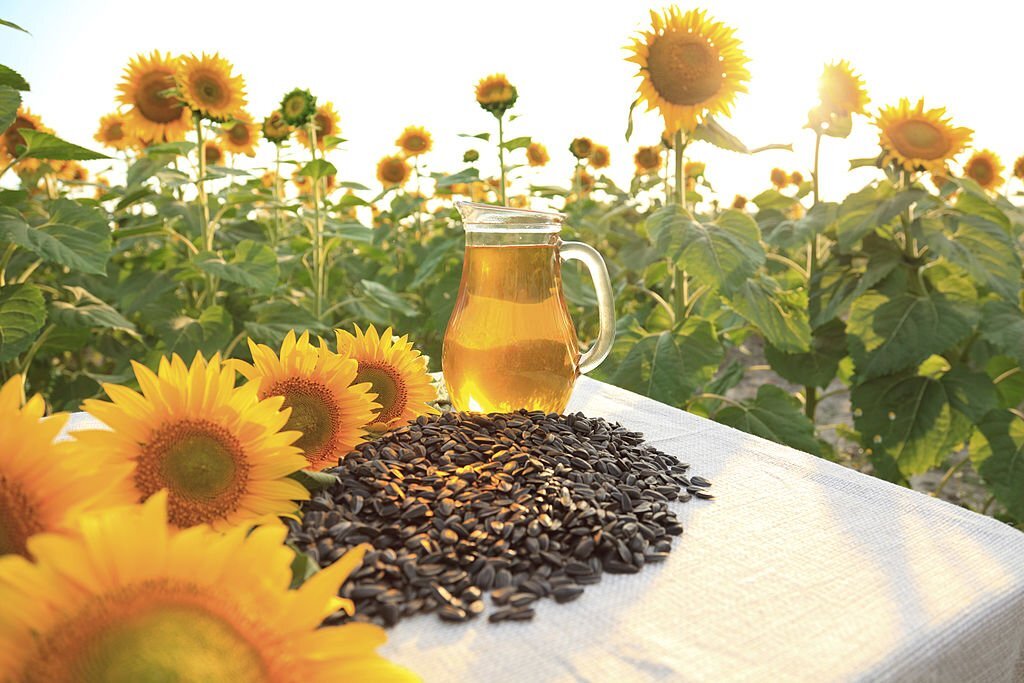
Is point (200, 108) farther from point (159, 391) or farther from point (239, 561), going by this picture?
point (239, 561)

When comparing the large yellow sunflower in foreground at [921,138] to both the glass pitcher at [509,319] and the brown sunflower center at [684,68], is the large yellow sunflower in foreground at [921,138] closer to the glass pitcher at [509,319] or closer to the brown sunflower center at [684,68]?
the brown sunflower center at [684,68]

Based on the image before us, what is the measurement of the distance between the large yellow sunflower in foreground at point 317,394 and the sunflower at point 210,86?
1701 millimetres

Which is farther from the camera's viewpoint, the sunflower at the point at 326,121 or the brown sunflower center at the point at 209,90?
the sunflower at the point at 326,121

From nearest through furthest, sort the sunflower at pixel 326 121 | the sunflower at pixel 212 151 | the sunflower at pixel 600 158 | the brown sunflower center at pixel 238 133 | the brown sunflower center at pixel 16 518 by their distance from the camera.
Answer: the brown sunflower center at pixel 16 518
the brown sunflower center at pixel 238 133
the sunflower at pixel 326 121
the sunflower at pixel 212 151
the sunflower at pixel 600 158

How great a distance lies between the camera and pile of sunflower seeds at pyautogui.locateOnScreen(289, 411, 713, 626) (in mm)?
768

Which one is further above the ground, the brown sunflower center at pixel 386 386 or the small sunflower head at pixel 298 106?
the small sunflower head at pixel 298 106

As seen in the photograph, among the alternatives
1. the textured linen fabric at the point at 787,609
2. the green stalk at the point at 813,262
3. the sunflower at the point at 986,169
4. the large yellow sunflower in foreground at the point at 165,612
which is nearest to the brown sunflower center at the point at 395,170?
the green stalk at the point at 813,262

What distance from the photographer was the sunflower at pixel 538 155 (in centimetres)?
448

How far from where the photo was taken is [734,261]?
1.81 m

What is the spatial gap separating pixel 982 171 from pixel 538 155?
2276 millimetres

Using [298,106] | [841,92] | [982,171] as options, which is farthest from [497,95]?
[982,171]

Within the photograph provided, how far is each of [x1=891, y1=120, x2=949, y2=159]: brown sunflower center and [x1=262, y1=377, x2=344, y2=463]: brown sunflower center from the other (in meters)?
1.99

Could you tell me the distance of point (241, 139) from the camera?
10.4 feet

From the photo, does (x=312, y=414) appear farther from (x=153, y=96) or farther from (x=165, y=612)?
(x=153, y=96)
